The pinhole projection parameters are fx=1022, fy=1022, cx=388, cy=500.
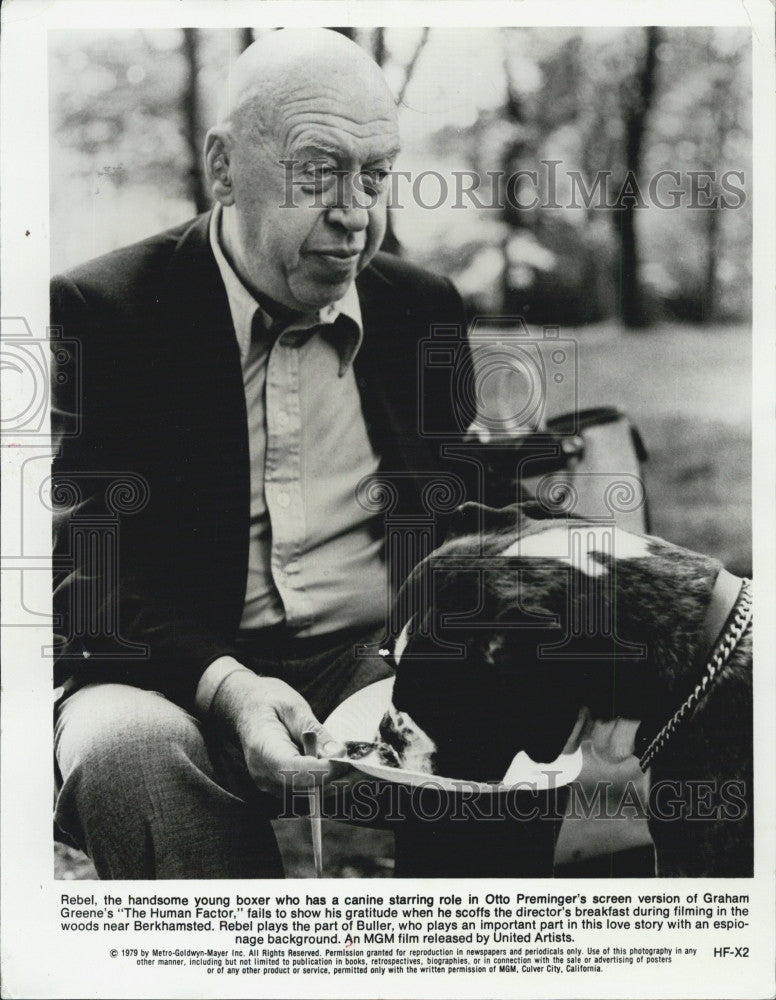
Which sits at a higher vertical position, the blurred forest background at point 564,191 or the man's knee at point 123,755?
the blurred forest background at point 564,191

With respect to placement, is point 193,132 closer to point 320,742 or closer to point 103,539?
point 103,539

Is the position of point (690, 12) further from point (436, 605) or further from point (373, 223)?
point (436, 605)

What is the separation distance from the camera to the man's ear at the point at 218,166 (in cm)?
197

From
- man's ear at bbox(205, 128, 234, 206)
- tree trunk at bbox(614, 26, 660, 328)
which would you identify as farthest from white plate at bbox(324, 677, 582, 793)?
man's ear at bbox(205, 128, 234, 206)

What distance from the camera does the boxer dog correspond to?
1989 millimetres

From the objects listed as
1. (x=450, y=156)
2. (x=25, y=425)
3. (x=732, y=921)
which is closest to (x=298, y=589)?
(x=25, y=425)

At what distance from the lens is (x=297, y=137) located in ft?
6.35

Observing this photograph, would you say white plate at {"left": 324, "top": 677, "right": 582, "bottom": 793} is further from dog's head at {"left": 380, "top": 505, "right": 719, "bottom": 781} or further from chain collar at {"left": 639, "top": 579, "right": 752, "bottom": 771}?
chain collar at {"left": 639, "top": 579, "right": 752, "bottom": 771}

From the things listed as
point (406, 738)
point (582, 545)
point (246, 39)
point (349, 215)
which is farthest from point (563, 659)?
point (246, 39)

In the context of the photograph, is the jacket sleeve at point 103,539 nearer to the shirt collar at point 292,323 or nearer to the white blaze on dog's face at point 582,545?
the shirt collar at point 292,323

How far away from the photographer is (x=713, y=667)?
201cm

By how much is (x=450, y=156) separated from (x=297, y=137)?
30cm

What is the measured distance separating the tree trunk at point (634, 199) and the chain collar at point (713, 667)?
59cm

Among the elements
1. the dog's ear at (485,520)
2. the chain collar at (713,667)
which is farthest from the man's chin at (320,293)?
the chain collar at (713,667)
